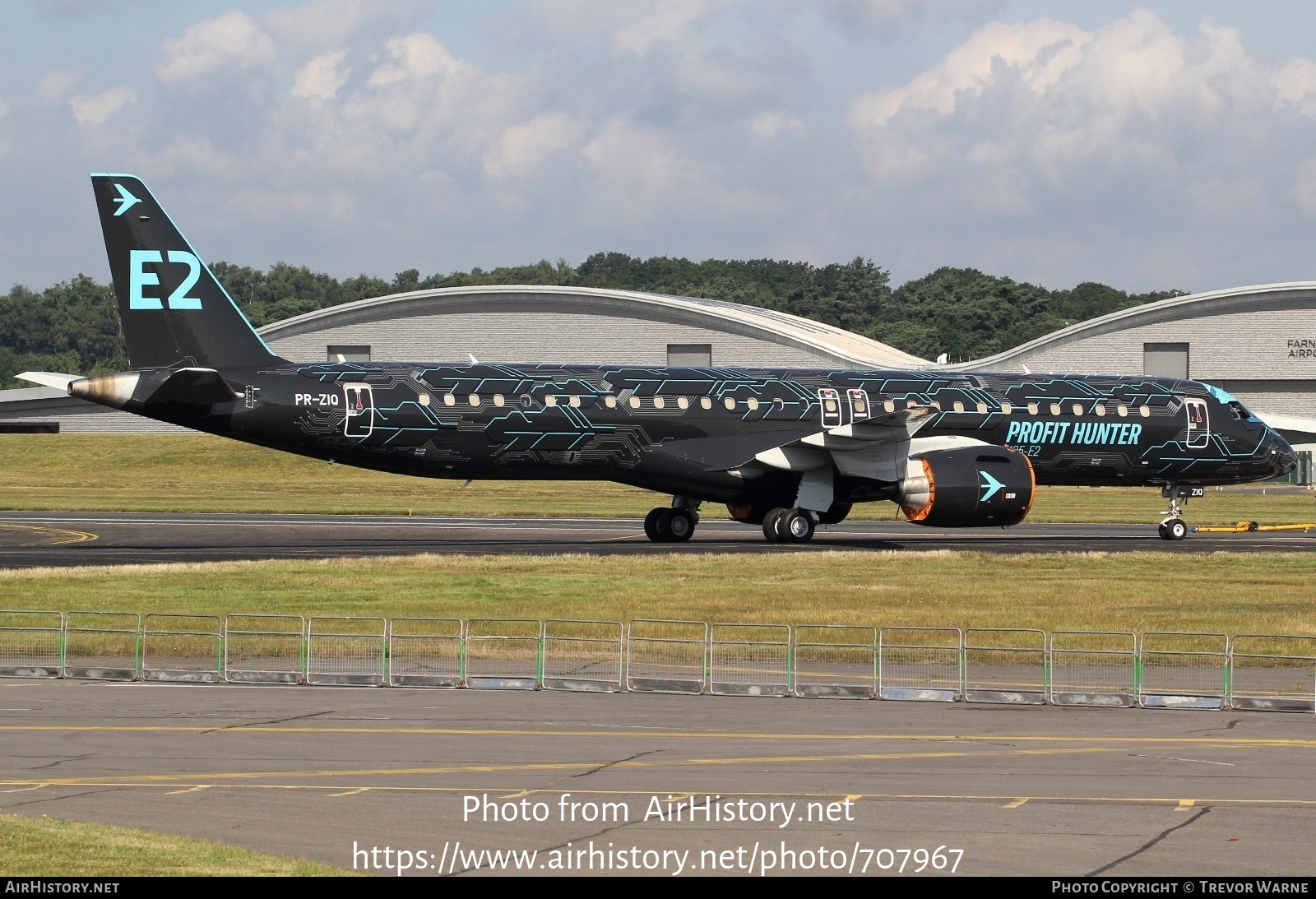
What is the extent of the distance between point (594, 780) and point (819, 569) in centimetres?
2217

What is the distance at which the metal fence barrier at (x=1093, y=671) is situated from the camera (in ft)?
66.4

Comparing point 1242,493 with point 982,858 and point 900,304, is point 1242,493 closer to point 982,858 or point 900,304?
point 982,858

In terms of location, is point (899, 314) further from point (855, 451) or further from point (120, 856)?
point (120, 856)

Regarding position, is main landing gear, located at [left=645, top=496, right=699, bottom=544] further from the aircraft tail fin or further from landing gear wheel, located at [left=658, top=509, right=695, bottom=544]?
the aircraft tail fin

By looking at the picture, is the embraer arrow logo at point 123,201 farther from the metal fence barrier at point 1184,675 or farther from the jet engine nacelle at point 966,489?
the metal fence barrier at point 1184,675

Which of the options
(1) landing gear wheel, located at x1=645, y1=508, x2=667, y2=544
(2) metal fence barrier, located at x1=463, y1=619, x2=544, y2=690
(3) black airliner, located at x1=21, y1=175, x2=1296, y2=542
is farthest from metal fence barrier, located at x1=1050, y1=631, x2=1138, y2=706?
(1) landing gear wheel, located at x1=645, y1=508, x2=667, y2=544

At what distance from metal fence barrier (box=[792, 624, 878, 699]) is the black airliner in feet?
55.5

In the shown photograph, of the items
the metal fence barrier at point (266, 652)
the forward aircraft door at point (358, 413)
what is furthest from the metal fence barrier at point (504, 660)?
the forward aircraft door at point (358, 413)

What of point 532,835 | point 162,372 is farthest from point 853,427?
point 532,835

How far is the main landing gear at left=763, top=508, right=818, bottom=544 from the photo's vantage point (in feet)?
142

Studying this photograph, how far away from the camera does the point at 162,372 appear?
38562 millimetres

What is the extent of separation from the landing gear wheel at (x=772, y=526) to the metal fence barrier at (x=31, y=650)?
23041 mm
